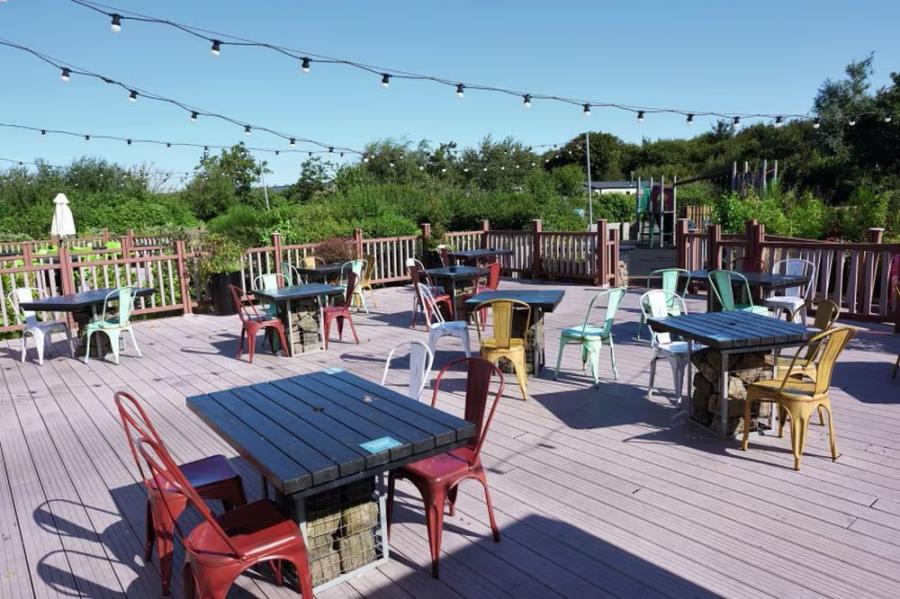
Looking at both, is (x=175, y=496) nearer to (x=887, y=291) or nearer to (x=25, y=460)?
(x=25, y=460)

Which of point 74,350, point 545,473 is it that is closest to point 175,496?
point 545,473

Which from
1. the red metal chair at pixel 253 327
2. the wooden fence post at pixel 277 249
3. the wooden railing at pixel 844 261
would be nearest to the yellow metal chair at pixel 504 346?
the red metal chair at pixel 253 327

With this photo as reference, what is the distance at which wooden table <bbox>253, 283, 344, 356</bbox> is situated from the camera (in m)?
6.55

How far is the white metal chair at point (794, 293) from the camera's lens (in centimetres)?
621

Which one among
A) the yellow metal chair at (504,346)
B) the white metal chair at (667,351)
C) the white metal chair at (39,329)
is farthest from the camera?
the white metal chair at (39,329)

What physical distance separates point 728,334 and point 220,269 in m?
7.61

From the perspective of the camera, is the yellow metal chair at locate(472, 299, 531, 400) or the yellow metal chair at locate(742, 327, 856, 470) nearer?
the yellow metal chair at locate(742, 327, 856, 470)

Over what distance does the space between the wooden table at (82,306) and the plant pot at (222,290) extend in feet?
6.28

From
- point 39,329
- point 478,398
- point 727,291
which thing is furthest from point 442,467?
point 39,329

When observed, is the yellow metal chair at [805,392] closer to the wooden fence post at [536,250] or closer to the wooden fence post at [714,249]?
the wooden fence post at [714,249]

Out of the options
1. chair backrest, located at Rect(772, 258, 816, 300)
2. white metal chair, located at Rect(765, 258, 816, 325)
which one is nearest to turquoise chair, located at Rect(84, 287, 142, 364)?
white metal chair, located at Rect(765, 258, 816, 325)

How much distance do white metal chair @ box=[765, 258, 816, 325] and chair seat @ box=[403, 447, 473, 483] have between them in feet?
11.9

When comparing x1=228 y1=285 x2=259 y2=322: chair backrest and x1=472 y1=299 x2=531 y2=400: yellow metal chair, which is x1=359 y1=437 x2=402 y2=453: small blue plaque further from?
x1=228 y1=285 x2=259 y2=322: chair backrest

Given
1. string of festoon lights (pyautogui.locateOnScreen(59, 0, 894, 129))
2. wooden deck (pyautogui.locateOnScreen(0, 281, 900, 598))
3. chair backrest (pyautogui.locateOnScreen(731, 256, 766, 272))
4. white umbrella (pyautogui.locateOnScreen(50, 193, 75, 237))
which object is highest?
string of festoon lights (pyautogui.locateOnScreen(59, 0, 894, 129))
